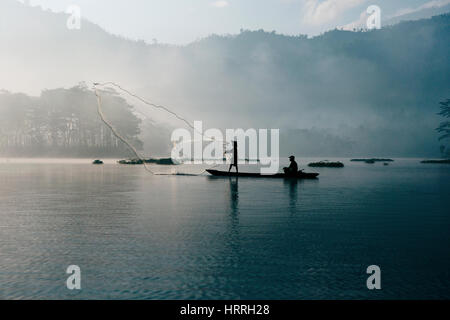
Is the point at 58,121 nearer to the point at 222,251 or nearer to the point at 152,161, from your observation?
the point at 152,161

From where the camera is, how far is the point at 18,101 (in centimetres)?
12769

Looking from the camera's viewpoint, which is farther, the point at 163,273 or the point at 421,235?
the point at 421,235

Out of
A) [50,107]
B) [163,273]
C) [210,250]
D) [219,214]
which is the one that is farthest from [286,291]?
[50,107]

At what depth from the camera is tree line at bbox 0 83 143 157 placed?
128 m

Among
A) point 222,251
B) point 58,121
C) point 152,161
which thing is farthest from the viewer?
point 58,121

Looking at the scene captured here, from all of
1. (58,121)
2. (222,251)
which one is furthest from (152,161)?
(222,251)

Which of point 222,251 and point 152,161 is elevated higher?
point 152,161

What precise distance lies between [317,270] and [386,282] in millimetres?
1437

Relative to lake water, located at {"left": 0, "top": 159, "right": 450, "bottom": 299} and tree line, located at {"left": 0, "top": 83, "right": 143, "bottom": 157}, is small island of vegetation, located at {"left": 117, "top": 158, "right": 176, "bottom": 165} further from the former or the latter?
lake water, located at {"left": 0, "top": 159, "right": 450, "bottom": 299}

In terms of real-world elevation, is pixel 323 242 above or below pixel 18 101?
below

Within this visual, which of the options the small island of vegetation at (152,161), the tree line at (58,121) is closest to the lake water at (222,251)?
the small island of vegetation at (152,161)

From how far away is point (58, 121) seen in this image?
130m

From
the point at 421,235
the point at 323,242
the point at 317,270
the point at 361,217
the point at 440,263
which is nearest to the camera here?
the point at 317,270

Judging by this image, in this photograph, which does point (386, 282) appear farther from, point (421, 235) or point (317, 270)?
point (421, 235)
